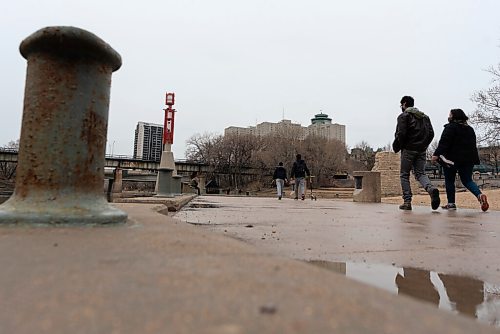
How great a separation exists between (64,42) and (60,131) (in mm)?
500

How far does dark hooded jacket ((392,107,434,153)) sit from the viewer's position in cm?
626

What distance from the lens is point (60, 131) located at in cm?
202

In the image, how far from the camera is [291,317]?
649 millimetres

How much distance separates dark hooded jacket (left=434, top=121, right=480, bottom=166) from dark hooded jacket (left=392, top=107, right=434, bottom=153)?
0.39m

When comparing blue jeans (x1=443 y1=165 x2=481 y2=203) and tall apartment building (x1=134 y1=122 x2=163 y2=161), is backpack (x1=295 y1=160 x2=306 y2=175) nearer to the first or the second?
blue jeans (x1=443 y1=165 x2=481 y2=203)

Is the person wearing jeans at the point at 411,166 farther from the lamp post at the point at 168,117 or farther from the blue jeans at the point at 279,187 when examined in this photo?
the lamp post at the point at 168,117

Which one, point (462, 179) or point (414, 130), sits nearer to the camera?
point (414, 130)

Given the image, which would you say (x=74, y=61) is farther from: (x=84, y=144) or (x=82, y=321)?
(x=82, y=321)

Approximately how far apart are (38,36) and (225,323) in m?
2.05

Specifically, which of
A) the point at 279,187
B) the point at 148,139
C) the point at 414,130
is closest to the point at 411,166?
the point at 414,130

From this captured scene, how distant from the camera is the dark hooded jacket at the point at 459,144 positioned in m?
6.46

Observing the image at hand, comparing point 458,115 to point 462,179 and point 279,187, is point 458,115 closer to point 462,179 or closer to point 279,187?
point 462,179

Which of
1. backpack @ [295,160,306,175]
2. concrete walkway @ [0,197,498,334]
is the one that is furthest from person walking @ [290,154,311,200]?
concrete walkway @ [0,197,498,334]

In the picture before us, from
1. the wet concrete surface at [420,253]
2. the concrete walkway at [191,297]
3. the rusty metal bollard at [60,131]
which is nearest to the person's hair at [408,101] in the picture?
the wet concrete surface at [420,253]
